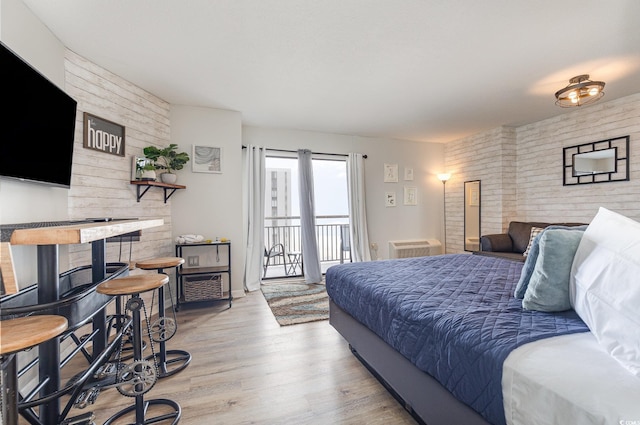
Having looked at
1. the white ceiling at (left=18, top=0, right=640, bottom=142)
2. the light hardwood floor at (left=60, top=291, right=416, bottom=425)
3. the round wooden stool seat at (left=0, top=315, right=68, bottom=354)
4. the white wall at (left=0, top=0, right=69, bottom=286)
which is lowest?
the light hardwood floor at (left=60, top=291, right=416, bottom=425)

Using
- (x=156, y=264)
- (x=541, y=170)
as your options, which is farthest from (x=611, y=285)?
(x=541, y=170)

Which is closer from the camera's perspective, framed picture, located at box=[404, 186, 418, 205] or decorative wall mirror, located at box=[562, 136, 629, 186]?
decorative wall mirror, located at box=[562, 136, 629, 186]

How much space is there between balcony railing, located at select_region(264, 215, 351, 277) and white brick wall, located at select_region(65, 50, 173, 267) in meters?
2.02

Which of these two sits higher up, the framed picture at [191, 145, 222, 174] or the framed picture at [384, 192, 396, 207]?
the framed picture at [191, 145, 222, 174]

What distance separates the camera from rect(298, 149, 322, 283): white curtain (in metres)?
4.54

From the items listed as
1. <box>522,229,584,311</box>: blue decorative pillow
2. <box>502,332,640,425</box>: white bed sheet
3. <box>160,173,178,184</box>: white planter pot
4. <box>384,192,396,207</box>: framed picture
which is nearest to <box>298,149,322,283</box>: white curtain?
<box>384,192,396,207</box>: framed picture

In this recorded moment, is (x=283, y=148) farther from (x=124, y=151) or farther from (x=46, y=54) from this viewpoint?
(x=46, y=54)

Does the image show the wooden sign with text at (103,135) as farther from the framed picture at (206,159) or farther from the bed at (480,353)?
the bed at (480,353)

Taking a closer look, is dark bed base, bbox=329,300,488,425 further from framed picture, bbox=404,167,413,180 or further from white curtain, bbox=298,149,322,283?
framed picture, bbox=404,167,413,180

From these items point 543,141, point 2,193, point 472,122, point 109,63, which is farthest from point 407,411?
point 543,141

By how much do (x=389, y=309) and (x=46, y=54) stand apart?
3.03 meters

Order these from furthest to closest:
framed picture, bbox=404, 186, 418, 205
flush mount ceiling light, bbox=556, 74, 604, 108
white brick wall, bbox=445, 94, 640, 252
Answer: framed picture, bbox=404, 186, 418, 205 → white brick wall, bbox=445, 94, 640, 252 → flush mount ceiling light, bbox=556, 74, 604, 108

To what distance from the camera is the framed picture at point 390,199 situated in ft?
17.1

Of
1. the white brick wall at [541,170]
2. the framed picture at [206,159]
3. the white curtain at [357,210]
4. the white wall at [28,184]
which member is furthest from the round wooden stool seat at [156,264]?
the white brick wall at [541,170]
